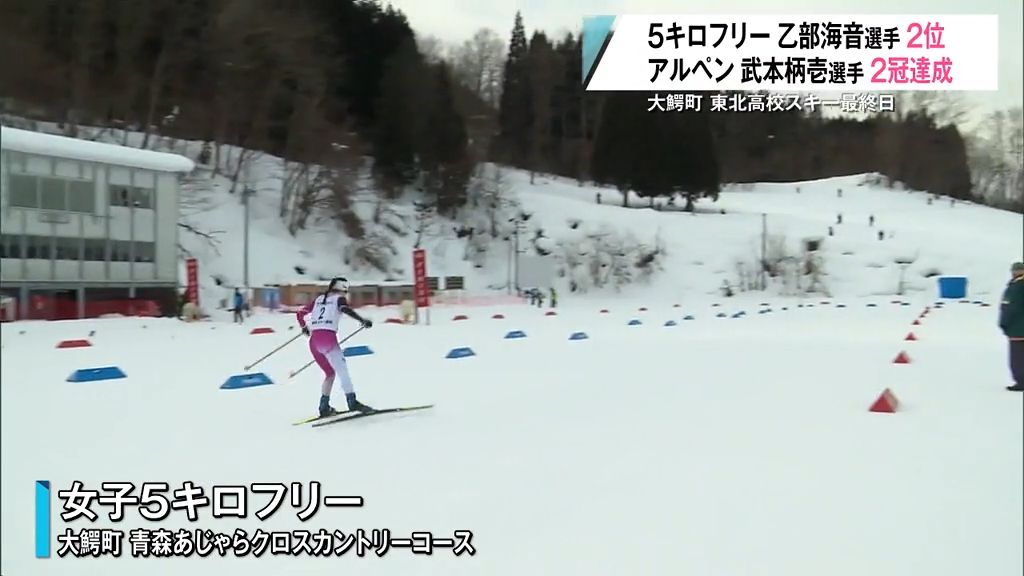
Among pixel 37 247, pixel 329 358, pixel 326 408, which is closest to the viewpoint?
pixel 37 247

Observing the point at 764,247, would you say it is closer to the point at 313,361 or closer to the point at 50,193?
the point at 313,361

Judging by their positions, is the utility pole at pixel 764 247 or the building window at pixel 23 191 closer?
the building window at pixel 23 191

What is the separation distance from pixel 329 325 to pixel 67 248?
714mm

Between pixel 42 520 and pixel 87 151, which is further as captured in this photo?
pixel 87 151

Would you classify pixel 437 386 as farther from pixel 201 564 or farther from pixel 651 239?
pixel 201 564

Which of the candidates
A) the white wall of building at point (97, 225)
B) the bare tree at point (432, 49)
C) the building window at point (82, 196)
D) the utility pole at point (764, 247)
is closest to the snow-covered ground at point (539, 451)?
the white wall of building at point (97, 225)

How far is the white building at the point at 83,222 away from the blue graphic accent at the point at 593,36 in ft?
3.12

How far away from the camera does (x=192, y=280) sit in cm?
225

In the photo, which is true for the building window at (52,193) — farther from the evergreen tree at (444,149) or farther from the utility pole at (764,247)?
the utility pole at (764,247)

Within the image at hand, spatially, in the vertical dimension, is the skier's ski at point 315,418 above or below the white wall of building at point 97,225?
below

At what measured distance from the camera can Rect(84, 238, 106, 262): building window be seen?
1.71 m

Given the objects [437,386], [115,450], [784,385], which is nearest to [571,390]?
[437,386]
